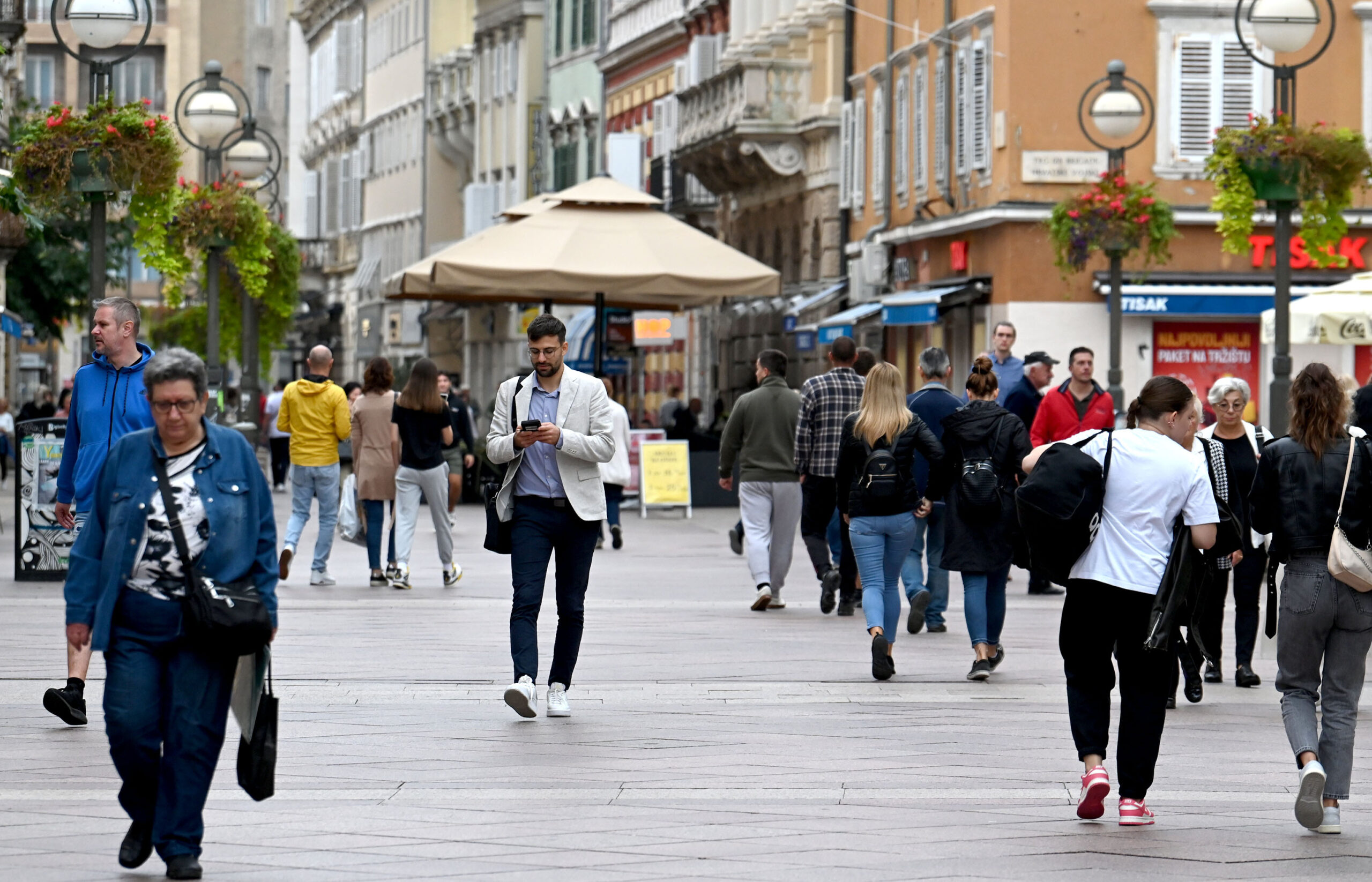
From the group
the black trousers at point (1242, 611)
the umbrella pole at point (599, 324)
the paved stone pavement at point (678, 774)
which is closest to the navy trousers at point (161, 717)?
the paved stone pavement at point (678, 774)

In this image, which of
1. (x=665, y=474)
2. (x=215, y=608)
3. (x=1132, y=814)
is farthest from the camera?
(x=665, y=474)

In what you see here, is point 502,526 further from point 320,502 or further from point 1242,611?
point 320,502

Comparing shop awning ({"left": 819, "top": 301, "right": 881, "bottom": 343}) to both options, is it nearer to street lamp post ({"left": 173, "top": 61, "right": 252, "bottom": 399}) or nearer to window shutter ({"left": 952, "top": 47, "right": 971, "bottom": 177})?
window shutter ({"left": 952, "top": 47, "right": 971, "bottom": 177})

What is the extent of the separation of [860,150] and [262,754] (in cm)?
3441

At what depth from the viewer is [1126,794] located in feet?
29.1

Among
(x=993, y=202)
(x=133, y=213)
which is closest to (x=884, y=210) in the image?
(x=993, y=202)

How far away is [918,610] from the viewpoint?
51.6ft

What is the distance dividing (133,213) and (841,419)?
19.8 feet

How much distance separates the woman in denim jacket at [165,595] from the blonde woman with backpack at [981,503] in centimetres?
662

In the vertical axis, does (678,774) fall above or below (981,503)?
below

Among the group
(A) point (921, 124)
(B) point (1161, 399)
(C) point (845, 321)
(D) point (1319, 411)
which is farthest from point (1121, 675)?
(C) point (845, 321)

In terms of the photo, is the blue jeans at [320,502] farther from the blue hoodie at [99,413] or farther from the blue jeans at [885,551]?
the blue hoodie at [99,413]

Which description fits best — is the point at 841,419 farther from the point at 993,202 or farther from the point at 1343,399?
the point at 993,202

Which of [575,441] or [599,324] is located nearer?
[575,441]
